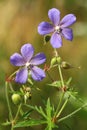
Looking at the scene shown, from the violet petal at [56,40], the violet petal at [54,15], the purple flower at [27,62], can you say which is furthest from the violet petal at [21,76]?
the violet petal at [54,15]

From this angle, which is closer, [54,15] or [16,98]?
[16,98]

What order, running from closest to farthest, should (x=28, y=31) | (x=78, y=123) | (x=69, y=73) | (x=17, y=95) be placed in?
(x=17, y=95)
(x=78, y=123)
(x=69, y=73)
(x=28, y=31)

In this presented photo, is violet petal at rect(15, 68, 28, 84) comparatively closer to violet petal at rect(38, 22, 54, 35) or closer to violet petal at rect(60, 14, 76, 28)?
violet petal at rect(38, 22, 54, 35)

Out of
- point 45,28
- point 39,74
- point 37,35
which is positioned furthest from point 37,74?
point 37,35

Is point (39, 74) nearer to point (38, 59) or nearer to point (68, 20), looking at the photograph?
point (38, 59)

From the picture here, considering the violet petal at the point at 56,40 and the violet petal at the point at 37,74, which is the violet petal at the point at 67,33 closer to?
the violet petal at the point at 56,40

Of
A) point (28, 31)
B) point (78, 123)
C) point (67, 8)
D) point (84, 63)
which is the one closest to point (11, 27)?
point (28, 31)

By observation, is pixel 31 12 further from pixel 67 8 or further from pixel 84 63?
pixel 84 63

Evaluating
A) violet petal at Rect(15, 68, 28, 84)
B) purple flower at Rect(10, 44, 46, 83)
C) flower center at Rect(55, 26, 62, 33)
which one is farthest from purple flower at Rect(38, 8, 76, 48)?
violet petal at Rect(15, 68, 28, 84)
